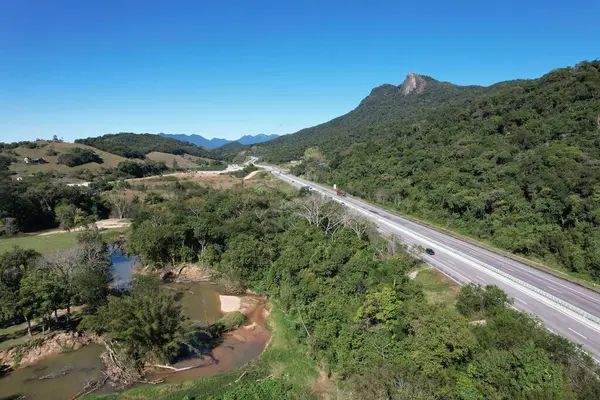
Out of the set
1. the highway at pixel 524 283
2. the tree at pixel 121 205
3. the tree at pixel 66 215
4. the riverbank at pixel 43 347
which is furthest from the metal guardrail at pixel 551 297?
the tree at pixel 121 205

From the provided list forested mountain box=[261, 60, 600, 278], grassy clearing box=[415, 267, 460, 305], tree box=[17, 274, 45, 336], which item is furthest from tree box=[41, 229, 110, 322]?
forested mountain box=[261, 60, 600, 278]

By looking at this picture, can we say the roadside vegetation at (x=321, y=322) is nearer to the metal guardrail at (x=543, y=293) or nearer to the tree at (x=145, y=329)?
the tree at (x=145, y=329)

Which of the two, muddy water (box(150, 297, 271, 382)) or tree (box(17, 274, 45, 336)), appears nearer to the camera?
muddy water (box(150, 297, 271, 382))

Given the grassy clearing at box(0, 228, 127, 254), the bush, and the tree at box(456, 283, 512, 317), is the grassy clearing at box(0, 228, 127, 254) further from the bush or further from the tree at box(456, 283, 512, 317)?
the bush

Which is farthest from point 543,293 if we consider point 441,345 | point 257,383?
point 257,383

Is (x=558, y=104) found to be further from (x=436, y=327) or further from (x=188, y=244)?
(x=188, y=244)

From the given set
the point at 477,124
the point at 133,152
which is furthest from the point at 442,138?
the point at 133,152

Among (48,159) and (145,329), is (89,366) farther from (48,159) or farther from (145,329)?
(48,159)
